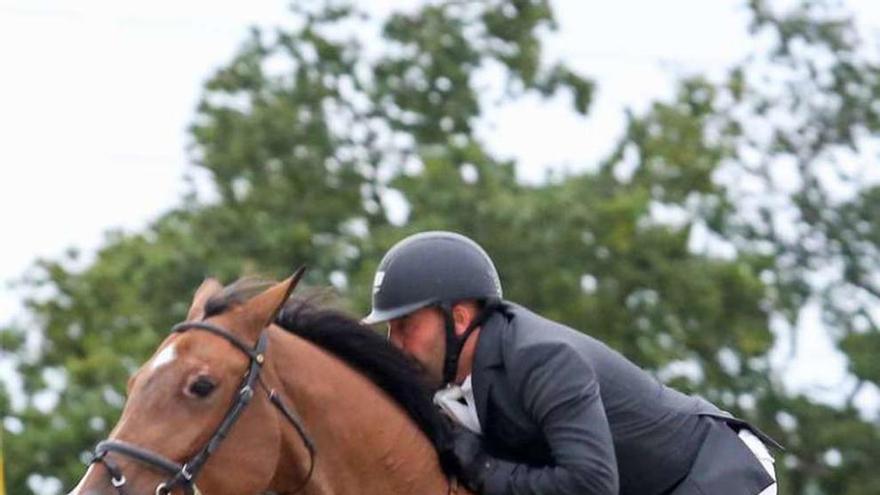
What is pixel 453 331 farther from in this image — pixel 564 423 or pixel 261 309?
pixel 261 309

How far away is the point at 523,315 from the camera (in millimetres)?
6430

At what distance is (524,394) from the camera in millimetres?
6176

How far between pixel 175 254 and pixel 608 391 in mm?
17180

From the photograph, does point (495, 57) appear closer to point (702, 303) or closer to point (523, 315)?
point (702, 303)

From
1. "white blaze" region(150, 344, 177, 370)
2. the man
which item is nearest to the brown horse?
"white blaze" region(150, 344, 177, 370)

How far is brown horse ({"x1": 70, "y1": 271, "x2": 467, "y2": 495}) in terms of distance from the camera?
18.6 ft

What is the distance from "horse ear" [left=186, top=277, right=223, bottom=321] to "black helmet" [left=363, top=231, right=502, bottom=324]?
49 centimetres

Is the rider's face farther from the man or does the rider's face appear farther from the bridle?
the bridle

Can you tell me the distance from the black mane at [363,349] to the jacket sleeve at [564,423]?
12.6 inches

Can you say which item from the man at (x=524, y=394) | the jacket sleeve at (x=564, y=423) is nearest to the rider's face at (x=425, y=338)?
the man at (x=524, y=394)

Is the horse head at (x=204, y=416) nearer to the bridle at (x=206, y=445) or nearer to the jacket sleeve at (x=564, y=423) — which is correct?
the bridle at (x=206, y=445)

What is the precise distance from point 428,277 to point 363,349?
0.29m

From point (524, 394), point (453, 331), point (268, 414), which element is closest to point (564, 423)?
point (524, 394)

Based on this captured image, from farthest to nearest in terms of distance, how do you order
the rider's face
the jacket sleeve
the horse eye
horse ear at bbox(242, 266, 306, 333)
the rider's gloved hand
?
1. the rider's face
2. the rider's gloved hand
3. the jacket sleeve
4. horse ear at bbox(242, 266, 306, 333)
5. the horse eye
